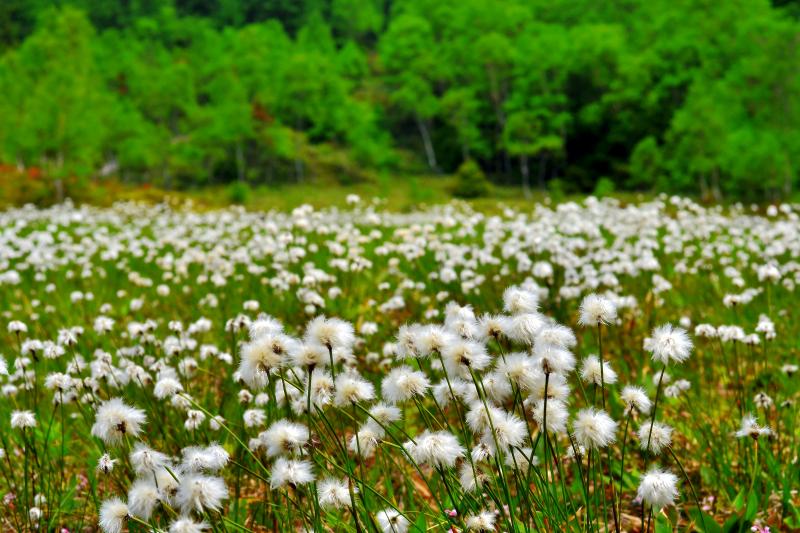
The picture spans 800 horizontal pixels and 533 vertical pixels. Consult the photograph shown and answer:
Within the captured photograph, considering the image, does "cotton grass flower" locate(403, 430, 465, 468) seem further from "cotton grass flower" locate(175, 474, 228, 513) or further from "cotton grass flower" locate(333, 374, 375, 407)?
"cotton grass flower" locate(175, 474, 228, 513)

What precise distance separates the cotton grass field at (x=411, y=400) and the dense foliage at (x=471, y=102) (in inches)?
1088

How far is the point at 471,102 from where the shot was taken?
50344mm

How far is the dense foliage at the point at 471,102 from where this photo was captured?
32312mm

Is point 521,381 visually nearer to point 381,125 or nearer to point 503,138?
point 503,138

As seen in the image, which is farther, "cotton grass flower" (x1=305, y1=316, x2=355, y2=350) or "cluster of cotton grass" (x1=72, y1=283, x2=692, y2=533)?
"cotton grass flower" (x1=305, y1=316, x2=355, y2=350)

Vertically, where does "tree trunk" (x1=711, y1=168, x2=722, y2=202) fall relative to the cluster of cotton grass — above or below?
below

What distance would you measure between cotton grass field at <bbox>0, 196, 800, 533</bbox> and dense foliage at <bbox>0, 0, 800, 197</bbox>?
27.6 metres

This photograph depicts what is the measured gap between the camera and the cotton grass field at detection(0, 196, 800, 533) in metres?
1.77

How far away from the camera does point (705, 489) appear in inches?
120

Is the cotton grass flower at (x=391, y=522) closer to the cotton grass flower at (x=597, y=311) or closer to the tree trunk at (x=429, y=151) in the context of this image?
the cotton grass flower at (x=597, y=311)

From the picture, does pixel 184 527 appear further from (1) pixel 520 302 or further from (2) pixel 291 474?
(1) pixel 520 302

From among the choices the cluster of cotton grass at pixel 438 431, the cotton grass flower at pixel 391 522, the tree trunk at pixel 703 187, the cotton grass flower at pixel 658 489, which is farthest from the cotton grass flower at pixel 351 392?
the tree trunk at pixel 703 187

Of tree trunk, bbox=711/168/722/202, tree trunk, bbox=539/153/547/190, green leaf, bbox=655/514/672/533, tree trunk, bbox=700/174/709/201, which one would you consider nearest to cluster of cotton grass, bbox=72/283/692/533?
green leaf, bbox=655/514/672/533

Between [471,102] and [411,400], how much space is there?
5010 centimetres
